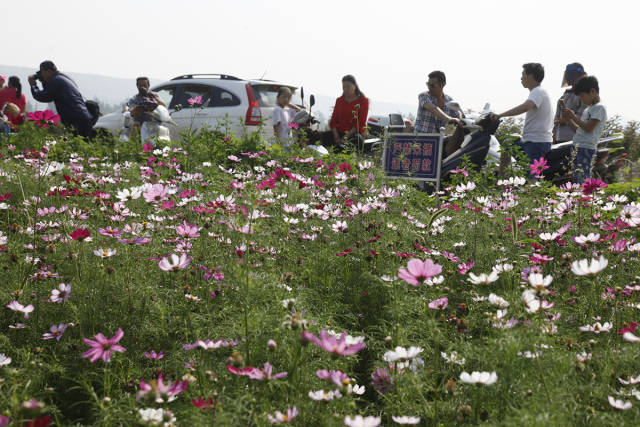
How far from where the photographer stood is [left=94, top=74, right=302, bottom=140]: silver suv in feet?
25.7

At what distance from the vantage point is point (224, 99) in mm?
8109

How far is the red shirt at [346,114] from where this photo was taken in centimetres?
609

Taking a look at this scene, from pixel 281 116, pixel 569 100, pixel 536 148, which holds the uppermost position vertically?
pixel 569 100

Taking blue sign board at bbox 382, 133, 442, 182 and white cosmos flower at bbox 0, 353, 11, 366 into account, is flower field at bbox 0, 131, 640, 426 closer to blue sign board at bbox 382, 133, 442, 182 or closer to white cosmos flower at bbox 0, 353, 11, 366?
white cosmos flower at bbox 0, 353, 11, 366

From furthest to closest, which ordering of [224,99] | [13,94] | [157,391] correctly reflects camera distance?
[224,99] → [13,94] → [157,391]

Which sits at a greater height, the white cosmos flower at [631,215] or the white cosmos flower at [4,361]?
the white cosmos flower at [631,215]

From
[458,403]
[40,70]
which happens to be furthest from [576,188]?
[40,70]

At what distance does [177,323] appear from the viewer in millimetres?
1875

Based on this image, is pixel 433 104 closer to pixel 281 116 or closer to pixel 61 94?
pixel 281 116

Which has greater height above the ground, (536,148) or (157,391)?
(536,148)

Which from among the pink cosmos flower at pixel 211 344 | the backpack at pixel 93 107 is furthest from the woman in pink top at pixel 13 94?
the pink cosmos flower at pixel 211 344

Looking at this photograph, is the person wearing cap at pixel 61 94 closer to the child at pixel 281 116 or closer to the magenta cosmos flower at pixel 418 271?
the child at pixel 281 116

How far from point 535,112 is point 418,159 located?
47.2 inches

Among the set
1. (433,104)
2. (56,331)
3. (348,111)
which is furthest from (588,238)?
(348,111)
